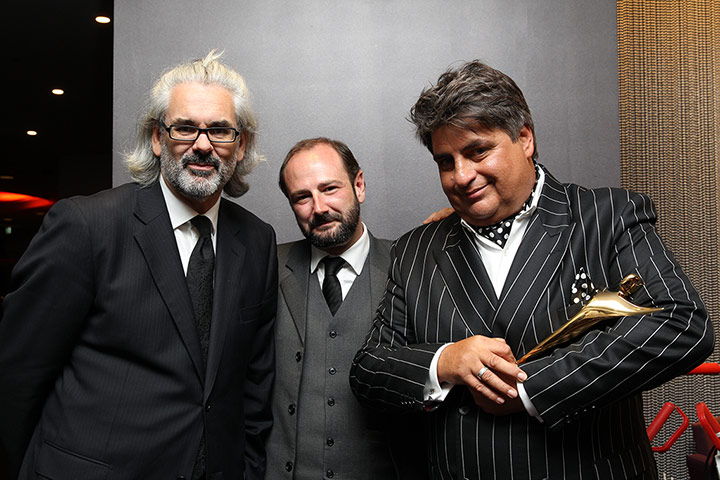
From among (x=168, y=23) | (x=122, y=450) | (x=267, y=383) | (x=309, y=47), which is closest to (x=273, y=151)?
(x=309, y=47)

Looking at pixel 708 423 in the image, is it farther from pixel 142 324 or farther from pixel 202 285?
pixel 142 324

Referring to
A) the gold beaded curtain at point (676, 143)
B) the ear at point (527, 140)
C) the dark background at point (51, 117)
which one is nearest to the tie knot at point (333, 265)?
the ear at point (527, 140)

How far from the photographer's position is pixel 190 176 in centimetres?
170

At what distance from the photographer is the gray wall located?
8.31ft

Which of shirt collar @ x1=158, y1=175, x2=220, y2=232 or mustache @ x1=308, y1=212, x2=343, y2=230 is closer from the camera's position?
shirt collar @ x1=158, y1=175, x2=220, y2=232

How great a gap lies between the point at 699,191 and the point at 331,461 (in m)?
2.64

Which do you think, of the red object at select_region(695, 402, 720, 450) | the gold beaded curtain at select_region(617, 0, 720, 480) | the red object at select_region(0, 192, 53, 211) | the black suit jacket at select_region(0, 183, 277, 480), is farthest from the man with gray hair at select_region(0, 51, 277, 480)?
the red object at select_region(0, 192, 53, 211)

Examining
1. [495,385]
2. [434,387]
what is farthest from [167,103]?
[495,385]

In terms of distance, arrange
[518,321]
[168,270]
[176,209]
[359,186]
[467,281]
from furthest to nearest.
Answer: [359,186] → [176,209] → [168,270] → [467,281] → [518,321]

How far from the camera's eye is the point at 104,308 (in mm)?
1574

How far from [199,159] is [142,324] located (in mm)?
490

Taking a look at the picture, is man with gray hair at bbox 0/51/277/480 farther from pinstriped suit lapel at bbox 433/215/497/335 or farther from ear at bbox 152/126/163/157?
pinstriped suit lapel at bbox 433/215/497/335

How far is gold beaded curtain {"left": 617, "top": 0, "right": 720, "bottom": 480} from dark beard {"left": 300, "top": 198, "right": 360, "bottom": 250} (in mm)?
1959

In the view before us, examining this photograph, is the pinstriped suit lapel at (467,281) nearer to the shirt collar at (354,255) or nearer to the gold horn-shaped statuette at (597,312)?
the gold horn-shaped statuette at (597,312)
